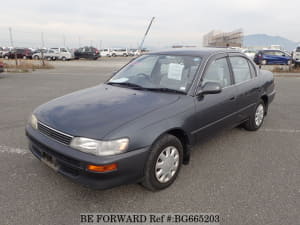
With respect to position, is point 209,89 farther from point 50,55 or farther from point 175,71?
point 50,55

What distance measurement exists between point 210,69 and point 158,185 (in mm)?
1725

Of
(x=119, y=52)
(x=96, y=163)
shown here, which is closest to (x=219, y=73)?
(x=96, y=163)

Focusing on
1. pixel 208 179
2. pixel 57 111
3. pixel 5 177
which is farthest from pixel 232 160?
pixel 5 177

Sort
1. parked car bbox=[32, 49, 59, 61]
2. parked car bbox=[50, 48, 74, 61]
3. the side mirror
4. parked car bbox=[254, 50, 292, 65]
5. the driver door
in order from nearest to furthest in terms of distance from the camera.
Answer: the side mirror → the driver door → parked car bbox=[254, 50, 292, 65] → parked car bbox=[50, 48, 74, 61] → parked car bbox=[32, 49, 59, 61]

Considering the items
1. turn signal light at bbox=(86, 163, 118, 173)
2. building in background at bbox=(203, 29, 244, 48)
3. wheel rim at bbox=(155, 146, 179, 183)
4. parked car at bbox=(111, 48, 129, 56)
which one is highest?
building in background at bbox=(203, 29, 244, 48)

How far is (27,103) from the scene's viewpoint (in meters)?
6.59

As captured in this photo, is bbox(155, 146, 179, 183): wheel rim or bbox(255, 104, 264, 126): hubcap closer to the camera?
bbox(155, 146, 179, 183): wheel rim

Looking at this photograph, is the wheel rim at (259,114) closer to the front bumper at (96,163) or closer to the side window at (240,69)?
the side window at (240,69)

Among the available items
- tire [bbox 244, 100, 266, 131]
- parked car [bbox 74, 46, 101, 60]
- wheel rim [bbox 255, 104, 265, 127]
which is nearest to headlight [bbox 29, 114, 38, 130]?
tire [bbox 244, 100, 266, 131]

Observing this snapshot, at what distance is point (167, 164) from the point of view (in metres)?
2.63

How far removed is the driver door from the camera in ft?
9.72

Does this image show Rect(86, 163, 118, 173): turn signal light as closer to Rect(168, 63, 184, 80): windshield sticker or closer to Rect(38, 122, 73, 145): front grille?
Rect(38, 122, 73, 145): front grille

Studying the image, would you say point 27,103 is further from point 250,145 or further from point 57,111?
point 250,145

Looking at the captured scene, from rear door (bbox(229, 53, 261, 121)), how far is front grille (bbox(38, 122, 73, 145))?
259cm
